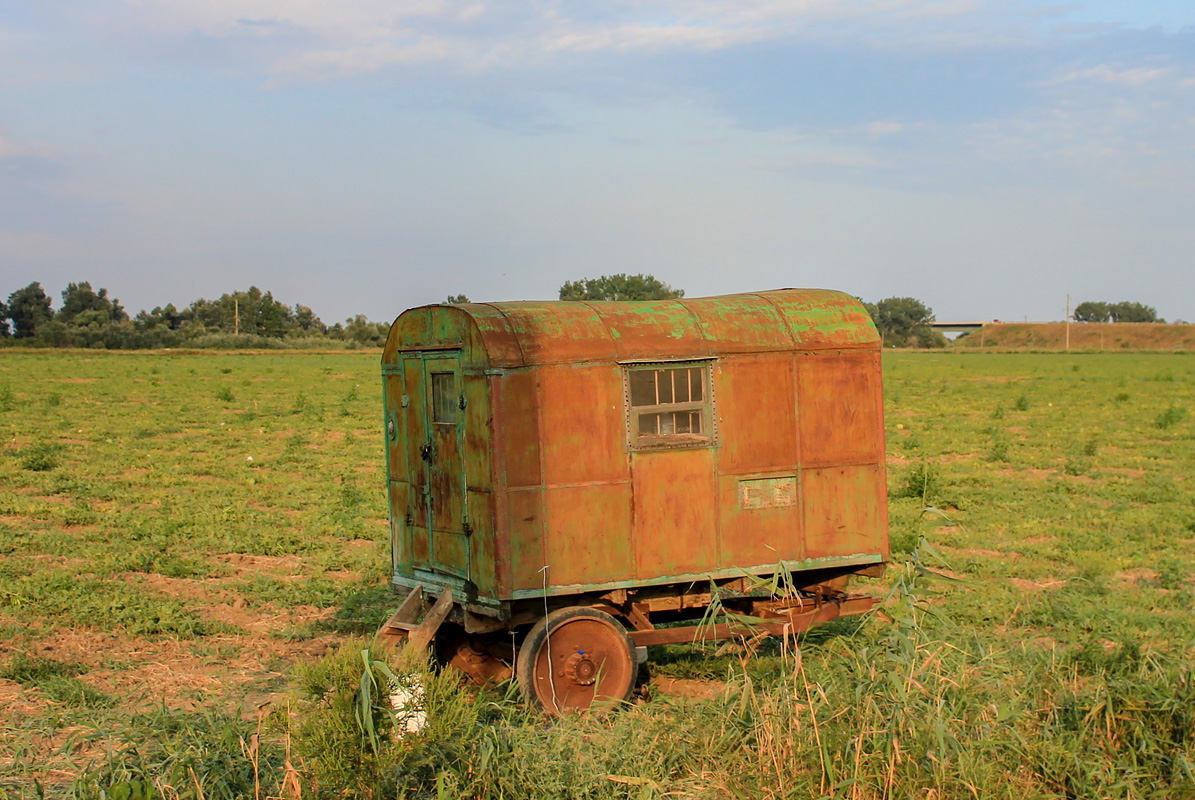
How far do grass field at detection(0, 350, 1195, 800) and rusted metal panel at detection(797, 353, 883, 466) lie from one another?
34.9 inches

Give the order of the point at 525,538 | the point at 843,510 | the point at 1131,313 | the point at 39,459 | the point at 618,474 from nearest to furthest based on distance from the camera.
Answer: the point at 525,538 < the point at 618,474 < the point at 843,510 < the point at 39,459 < the point at 1131,313

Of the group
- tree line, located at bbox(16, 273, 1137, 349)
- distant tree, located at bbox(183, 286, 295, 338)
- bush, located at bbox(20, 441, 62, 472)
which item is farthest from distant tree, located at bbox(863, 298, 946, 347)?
bush, located at bbox(20, 441, 62, 472)

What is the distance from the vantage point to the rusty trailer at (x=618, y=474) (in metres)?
6.68

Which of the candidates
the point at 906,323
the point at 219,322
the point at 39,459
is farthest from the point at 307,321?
the point at 39,459

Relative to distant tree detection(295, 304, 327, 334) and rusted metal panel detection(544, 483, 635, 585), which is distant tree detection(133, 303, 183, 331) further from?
rusted metal panel detection(544, 483, 635, 585)

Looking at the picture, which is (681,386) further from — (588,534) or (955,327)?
(955,327)

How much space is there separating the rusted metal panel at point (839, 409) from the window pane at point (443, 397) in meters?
2.43

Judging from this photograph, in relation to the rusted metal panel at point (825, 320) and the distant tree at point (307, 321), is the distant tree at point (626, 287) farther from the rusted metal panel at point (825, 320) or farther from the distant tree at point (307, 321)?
the distant tree at point (307, 321)

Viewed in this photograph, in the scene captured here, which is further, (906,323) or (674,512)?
(906,323)

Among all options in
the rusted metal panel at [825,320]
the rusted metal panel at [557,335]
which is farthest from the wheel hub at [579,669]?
the rusted metal panel at [825,320]

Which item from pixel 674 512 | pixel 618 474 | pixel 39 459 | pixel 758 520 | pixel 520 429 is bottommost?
pixel 39 459

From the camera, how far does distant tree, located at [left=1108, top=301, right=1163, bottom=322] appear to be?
14212 centimetres

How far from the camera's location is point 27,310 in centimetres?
10206

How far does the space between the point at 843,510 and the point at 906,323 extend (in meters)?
118
